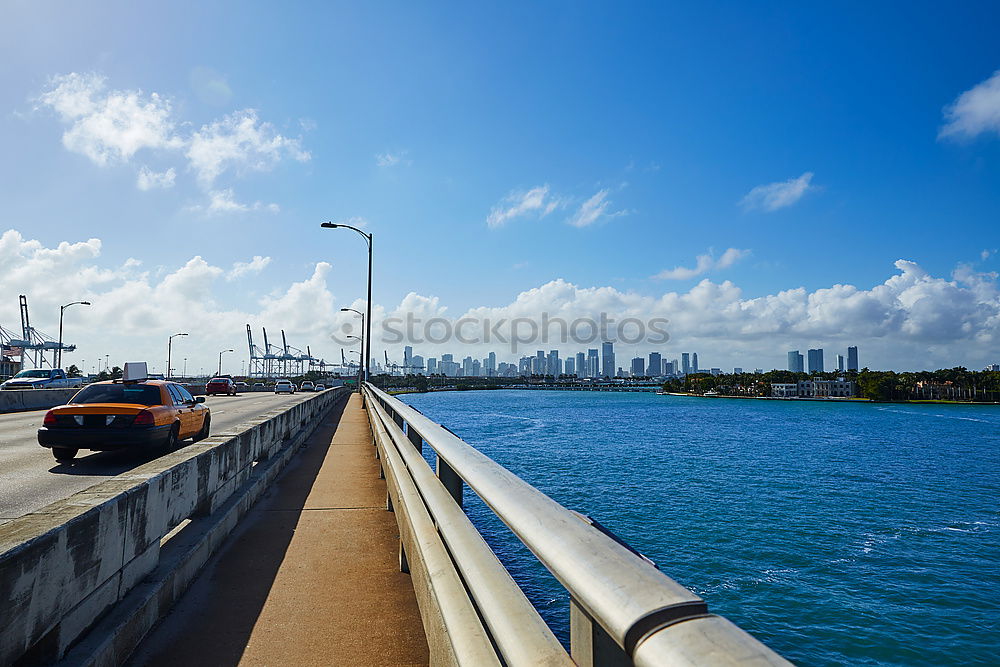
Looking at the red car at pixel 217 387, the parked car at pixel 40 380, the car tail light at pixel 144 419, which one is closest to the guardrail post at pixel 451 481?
the car tail light at pixel 144 419

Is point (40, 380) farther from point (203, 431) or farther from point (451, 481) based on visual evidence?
point (451, 481)

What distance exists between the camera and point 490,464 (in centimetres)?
343

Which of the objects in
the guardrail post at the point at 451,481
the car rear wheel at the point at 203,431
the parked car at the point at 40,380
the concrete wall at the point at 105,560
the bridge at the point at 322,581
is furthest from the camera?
the parked car at the point at 40,380

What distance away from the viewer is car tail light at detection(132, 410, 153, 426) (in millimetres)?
12398

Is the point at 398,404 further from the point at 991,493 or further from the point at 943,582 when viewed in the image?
the point at 991,493

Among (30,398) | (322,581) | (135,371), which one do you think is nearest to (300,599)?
(322,581)

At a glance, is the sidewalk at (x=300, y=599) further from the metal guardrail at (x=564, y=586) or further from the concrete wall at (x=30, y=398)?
the concrete wall at (x=30, y=398)

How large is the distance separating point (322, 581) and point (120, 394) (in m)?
9.92

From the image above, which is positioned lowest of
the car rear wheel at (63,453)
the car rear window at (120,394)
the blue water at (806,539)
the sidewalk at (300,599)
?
the blue water at (806,539)

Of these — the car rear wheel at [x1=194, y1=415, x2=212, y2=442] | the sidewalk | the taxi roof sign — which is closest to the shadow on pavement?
the sidewalk

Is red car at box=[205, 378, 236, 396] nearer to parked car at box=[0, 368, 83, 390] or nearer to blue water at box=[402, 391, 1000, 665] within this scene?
parked car at box=[0, 368, 83, 390]

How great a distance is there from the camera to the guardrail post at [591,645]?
5.38 feet

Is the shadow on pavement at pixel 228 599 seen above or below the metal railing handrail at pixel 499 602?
below

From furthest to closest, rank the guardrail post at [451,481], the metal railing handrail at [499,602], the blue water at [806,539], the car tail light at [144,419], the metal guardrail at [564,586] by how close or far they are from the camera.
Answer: the blue water at [806,539]
the car tail light at [144,419]
the guardrail post at [451,481]
the metal railing handrail at [499,602]
the metal guardrail at [564,586]
